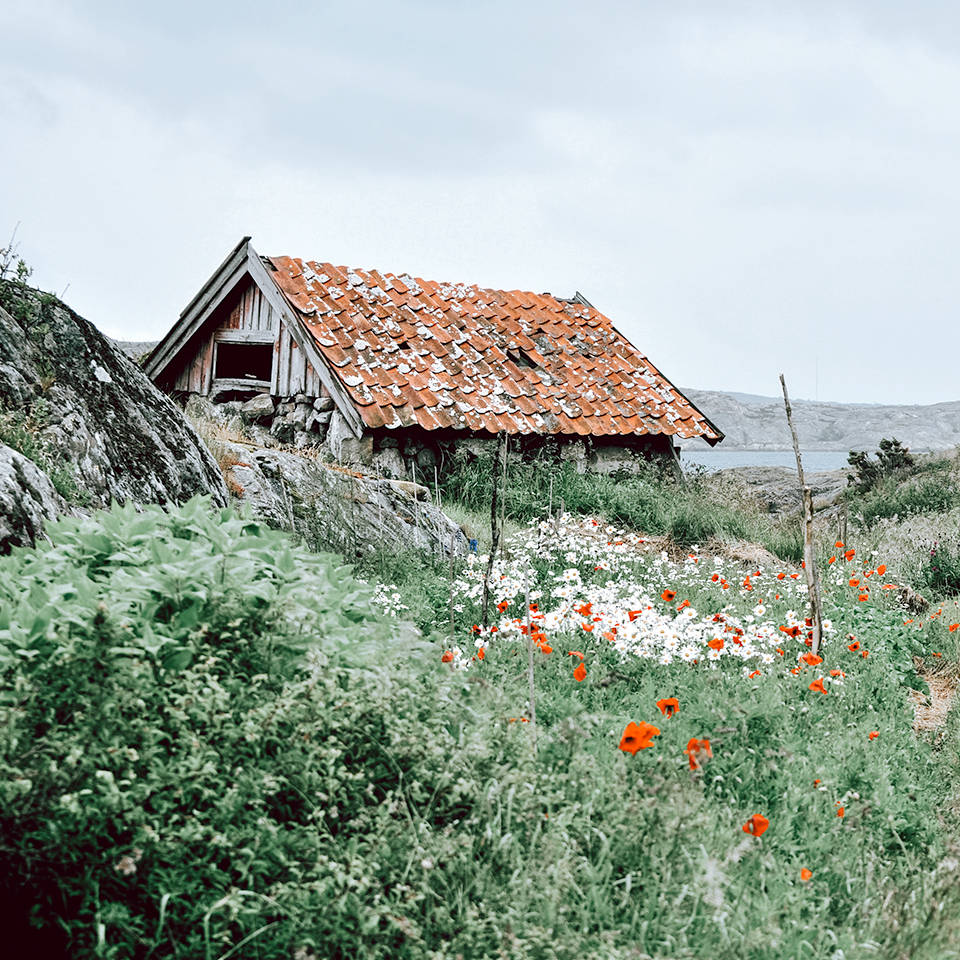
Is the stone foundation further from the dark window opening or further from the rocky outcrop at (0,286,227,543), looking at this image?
the rocky outcrop at (0,286,227,543)

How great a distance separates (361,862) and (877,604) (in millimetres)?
5946

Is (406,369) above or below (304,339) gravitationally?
below

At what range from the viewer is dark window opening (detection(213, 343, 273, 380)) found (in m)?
16.9

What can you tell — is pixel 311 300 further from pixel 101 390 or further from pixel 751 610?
pixel 751 610

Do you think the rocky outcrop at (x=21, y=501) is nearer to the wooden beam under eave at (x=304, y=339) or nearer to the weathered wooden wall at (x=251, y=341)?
the wooden beam under eave at (x=304, y=339)

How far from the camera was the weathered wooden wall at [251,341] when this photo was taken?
14.0 m

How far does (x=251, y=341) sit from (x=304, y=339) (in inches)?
59.0

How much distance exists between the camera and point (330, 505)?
8.06 metres

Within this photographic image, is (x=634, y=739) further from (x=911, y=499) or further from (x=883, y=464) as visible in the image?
(x=883, y=464)

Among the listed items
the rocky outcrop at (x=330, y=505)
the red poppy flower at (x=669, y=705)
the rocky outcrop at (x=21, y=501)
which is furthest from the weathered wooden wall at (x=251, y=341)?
the red poppy flower at (x=669, y=705)

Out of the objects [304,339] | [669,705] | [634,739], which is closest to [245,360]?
[304,339]

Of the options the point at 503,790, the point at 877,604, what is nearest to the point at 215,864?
the point at 503,790

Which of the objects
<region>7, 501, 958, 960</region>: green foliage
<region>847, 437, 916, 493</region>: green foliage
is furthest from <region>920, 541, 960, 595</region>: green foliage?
<region>7, 501, 958, 960</region>: green foliage

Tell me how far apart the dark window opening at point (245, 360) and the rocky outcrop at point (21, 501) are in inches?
484
